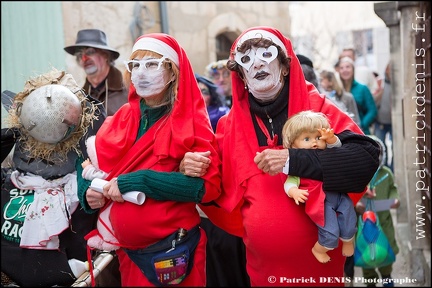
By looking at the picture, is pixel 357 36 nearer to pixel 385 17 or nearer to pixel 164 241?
pixel 385 17

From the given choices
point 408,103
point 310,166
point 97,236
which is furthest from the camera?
point 408,103

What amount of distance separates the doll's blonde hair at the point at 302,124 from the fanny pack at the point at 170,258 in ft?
2.50

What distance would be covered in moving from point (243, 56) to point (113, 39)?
485cm

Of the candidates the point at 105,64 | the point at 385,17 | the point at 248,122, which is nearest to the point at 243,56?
the point at 248,122

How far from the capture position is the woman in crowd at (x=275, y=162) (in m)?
2.87

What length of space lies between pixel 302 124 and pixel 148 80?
2.72 feet

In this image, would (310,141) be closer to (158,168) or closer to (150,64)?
(158,168)

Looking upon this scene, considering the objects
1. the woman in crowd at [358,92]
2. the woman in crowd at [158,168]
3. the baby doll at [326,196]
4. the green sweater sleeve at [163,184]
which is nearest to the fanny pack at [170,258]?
the woman in crowd at [158,168]

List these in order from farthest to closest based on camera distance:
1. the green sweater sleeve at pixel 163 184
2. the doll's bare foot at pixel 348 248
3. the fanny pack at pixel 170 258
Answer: the fanny pack at pixel 170 258 → the green sweater sleeve at pixel 163 184 → the doll's bare foot at pixel 348 248

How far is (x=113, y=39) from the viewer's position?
7.62 metres

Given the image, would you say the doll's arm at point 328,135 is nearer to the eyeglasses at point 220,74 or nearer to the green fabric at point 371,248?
the green fabric at point 371,248

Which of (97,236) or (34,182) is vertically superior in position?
(34,182)

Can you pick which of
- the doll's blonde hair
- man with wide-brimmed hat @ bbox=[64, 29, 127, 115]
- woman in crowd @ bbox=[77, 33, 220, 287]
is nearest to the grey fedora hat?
man with wide-brimmed hat @ bbox=[64, 29, 127, 115]

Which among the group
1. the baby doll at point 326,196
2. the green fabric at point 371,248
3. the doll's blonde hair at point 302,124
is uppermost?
the doll's blonde hair at point 302,124
